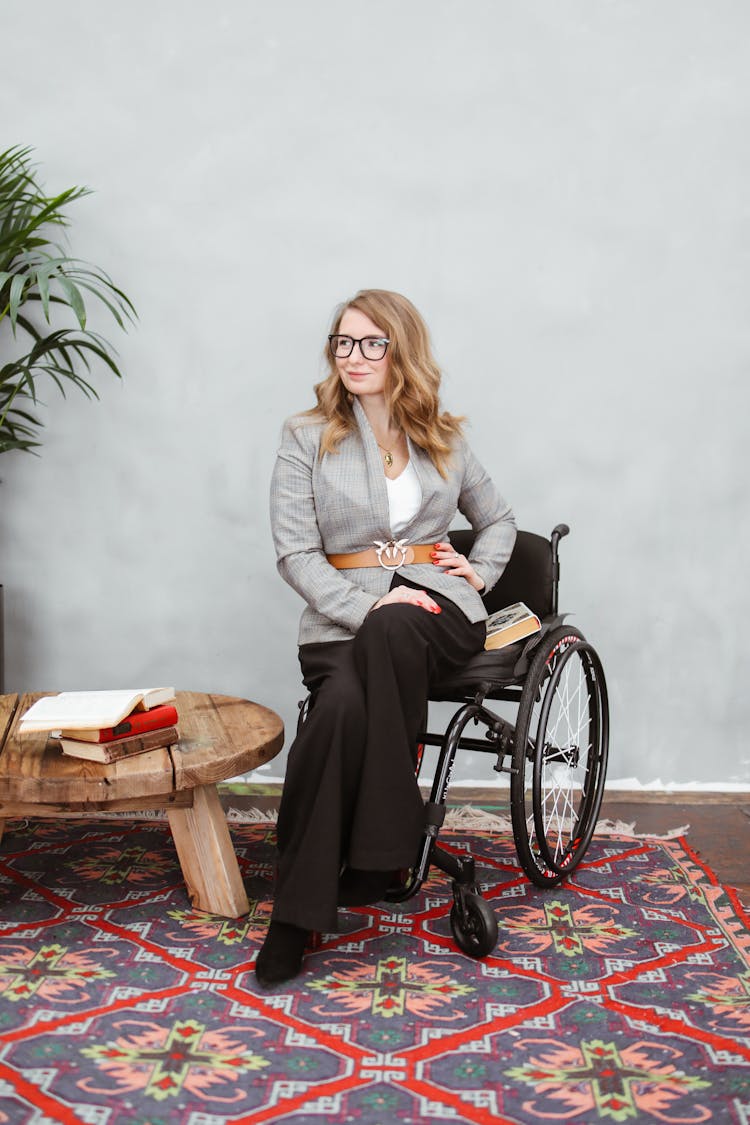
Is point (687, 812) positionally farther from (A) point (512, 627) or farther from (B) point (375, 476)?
(B) point (375, 476)

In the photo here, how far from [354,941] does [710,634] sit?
1.60m

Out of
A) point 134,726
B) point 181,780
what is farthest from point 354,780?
point 134,726

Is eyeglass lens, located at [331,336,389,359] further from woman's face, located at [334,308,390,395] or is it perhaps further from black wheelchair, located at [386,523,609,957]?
black wheelchair, located at [386,523,609,957]

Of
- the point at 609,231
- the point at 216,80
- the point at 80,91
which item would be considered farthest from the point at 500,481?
the point at 80,91

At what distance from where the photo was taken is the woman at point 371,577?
2.04 m

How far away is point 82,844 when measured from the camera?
107 inches

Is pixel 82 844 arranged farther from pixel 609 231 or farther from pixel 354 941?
pixel 609 231

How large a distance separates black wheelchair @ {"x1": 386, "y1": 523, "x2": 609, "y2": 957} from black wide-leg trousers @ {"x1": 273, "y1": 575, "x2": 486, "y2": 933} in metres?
0.10

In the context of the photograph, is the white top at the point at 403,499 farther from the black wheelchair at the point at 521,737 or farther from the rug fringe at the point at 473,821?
the rug fringe at the point at 473,821

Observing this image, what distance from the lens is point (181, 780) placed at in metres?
2.10

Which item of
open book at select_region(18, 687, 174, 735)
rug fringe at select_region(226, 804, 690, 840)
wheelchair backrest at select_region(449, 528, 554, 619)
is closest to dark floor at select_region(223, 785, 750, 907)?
rug fringe at select_region(226, 804, 690, 840)

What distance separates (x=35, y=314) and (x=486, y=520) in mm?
1460

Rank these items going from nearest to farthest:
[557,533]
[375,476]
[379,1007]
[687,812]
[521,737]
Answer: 1. [379,1007]
2. [521,737]
3. [375,476]
4. [557,533]
5. [687,812]

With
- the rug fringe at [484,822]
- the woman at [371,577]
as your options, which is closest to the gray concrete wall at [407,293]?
the rug fringe at [484,822]
